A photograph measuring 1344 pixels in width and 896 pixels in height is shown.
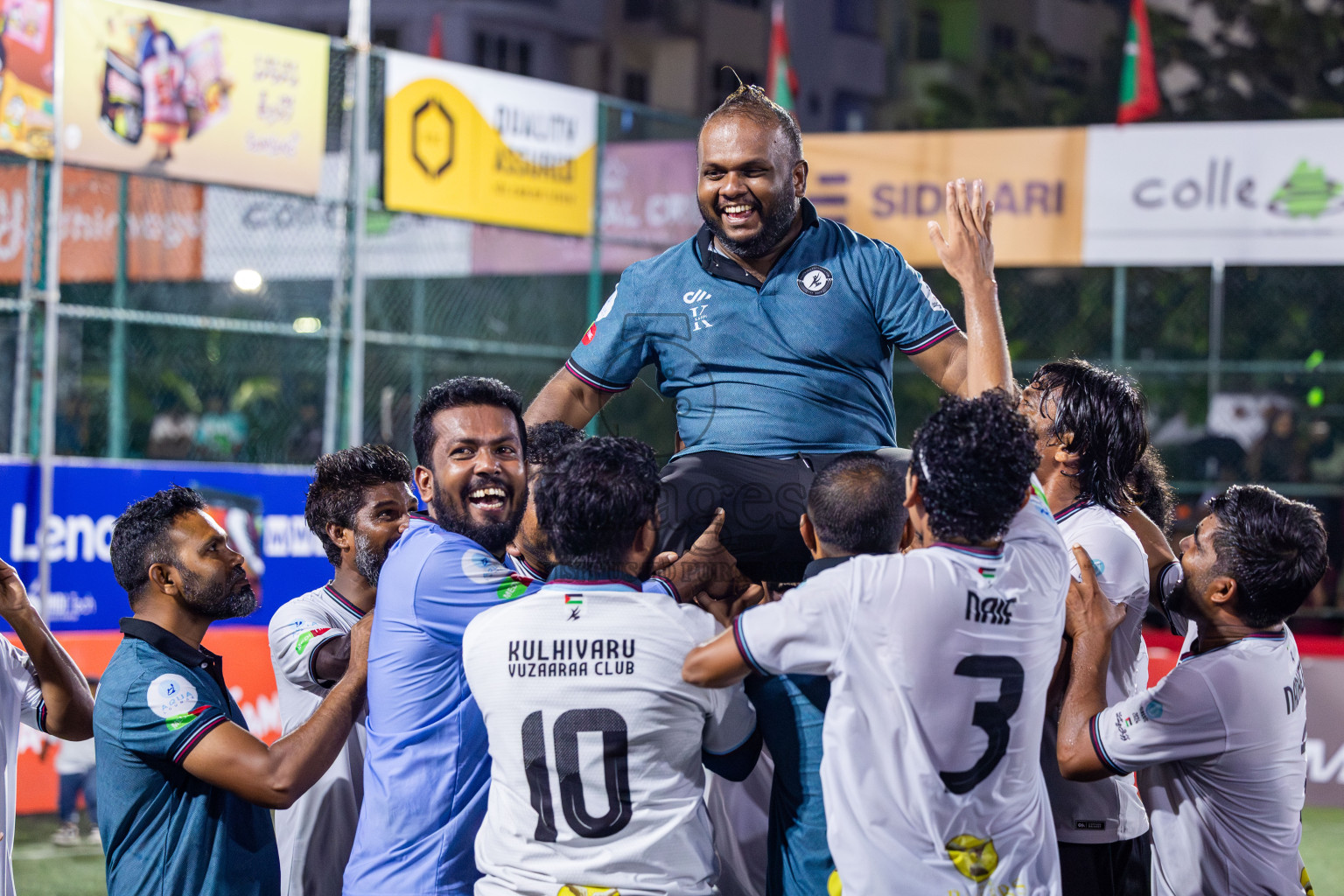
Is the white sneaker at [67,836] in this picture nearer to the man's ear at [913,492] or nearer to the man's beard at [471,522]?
the man's beard at [471,522]

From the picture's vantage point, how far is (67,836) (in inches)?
336

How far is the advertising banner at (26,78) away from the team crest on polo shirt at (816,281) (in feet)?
23.8

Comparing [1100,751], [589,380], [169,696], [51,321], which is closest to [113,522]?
[51,321]

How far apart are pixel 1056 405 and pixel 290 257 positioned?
10.7 m

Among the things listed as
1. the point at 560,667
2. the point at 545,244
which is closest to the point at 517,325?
the point at 545,244

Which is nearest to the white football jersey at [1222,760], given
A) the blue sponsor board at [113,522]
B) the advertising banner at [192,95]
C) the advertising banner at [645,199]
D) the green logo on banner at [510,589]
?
the green logo on banner at [510,589]

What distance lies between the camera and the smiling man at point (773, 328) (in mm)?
4281

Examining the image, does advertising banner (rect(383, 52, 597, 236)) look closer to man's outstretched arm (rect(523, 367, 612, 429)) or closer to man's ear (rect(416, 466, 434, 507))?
man's outstretched arm (rect(523, 367, 612, 429))

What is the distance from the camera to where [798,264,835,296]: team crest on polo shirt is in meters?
4.38

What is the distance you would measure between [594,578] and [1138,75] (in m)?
13.7

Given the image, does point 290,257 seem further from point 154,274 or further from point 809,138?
point 809,138

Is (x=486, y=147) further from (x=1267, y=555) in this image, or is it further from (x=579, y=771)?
(x=579, y=771)

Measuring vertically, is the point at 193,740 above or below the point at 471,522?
below

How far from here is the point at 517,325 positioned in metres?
17.3
